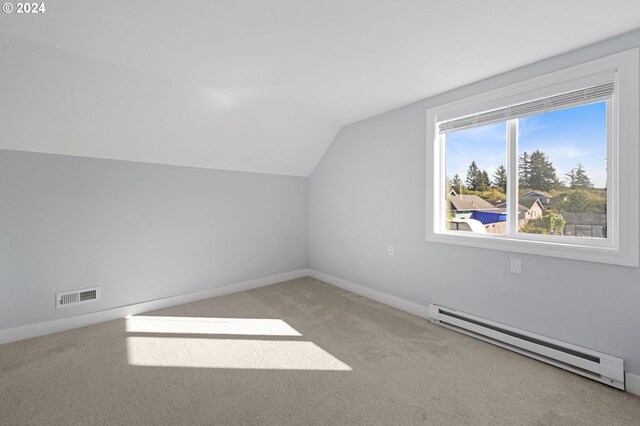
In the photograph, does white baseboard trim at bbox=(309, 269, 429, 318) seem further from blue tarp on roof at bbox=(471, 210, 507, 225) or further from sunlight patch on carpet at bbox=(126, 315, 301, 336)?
sunlight patch on carpet at bbox=(126, 315, 301, 336)

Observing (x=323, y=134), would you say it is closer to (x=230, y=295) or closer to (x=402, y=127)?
(x=402, y=127)

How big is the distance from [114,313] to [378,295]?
2903 mm

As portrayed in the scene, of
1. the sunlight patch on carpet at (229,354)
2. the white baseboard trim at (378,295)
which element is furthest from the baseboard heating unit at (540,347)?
the sunlight patch on carpet at (229,354)

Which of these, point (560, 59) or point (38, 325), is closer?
point (560, 59)

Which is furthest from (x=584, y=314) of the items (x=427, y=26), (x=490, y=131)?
(x=427, y=26)

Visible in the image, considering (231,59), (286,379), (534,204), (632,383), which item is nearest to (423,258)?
(534,204)

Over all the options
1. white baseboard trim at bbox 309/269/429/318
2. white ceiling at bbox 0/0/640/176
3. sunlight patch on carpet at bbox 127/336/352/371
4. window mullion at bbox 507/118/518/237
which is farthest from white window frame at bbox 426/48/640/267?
sunlight patch on carpet at bbox 127/336/352/371

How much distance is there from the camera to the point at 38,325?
253cm

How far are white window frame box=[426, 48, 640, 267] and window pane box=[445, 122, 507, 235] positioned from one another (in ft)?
0.31

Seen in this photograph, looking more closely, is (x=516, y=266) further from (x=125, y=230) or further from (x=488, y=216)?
(x=125, y=230)

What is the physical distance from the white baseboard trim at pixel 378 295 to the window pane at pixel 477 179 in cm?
94

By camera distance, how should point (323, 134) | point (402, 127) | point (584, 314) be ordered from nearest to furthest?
point (584, 314)
point (402, 127)
point (323, 134)

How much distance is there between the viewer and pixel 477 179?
276 centimetres

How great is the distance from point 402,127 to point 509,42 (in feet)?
4.32
